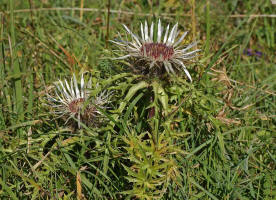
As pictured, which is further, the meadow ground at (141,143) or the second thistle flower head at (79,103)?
the second thistle flower head at (79,103)

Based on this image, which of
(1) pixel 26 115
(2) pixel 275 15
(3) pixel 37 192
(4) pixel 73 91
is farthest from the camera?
(2) pixel 275 15

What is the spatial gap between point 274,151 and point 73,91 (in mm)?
1069

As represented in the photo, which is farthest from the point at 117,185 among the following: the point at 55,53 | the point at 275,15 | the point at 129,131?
the point at 275,15

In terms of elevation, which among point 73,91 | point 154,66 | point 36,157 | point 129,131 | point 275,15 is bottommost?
point 36,157

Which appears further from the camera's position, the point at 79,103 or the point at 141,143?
the point at 79,103

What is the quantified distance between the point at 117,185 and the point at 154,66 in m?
0.56

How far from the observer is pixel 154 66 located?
1.62m

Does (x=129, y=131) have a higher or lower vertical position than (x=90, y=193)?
higher

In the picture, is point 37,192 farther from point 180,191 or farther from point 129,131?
point 180,191

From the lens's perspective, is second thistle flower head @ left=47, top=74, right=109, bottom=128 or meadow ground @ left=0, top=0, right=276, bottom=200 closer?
meadow ground @ left=0, top=0, right=276, bottom=200

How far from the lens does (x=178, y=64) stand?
167 cm

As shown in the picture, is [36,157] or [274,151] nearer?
[36,157]

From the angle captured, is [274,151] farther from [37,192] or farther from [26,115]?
[26,115]

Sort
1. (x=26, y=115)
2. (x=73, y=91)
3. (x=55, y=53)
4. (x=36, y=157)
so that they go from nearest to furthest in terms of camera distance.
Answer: (x=36, y=157), (x=73, y=91), (x=26, y=115), (x=55, y=53)
